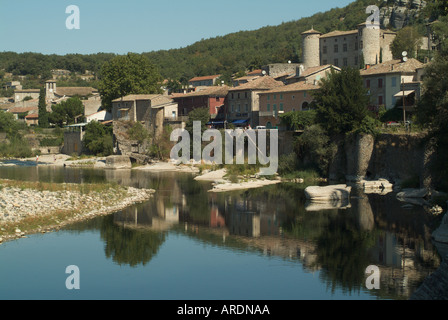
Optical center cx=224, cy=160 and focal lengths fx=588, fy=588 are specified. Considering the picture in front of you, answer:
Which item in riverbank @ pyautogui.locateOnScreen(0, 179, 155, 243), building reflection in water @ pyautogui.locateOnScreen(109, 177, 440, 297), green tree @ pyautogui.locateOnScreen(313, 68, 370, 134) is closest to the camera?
building reflection in water @ pyautogui.locateOnScreen(109, 177, 440, 297)

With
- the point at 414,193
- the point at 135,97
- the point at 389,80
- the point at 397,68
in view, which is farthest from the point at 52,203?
the point at 135,97

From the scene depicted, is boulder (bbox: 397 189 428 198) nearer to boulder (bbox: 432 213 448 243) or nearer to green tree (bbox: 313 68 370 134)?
boulder (bbox: 432 213 448 243)

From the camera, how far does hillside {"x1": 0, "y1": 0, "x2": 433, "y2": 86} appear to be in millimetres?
86062

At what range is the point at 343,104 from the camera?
123 feet

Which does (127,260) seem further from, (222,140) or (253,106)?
(253,106)

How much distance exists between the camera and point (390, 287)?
16.7 metres

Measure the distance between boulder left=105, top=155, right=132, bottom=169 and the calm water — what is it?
2251cm

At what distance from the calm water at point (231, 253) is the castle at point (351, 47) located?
34.7 meters

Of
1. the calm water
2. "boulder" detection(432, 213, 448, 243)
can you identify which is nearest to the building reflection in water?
the calm water

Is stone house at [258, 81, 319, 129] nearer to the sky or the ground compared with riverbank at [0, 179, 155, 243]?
nearer to the sky

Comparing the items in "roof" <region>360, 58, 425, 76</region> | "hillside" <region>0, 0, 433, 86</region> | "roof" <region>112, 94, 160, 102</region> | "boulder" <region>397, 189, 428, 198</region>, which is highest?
"hillside" <region>0, 0, 433, 86</region>

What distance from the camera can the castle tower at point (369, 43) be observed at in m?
61.7

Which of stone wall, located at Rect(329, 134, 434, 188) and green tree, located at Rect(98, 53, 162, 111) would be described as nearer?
stone wall, located at Rect(329, 134, 434, 188)

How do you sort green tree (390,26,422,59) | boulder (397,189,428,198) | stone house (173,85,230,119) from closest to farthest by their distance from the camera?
boulder (397,189,428,198) < stone house (173,85,230,119) < green tree (390,26,422,59)
